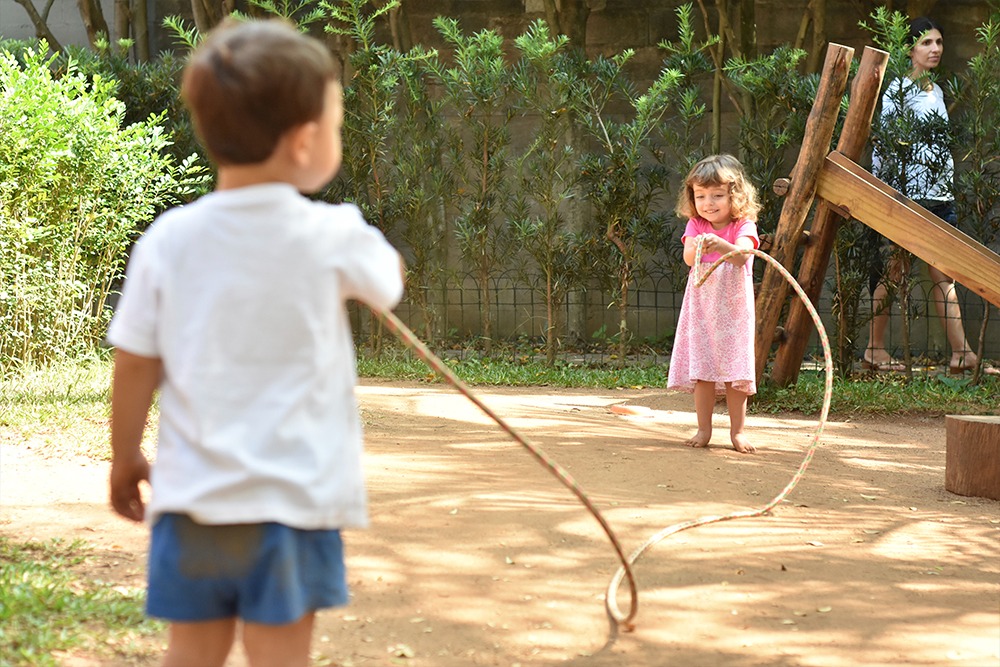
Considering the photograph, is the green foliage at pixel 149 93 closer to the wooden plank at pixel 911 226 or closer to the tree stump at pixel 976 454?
the wooden plank at pixel 911 226

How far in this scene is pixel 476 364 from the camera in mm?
9070

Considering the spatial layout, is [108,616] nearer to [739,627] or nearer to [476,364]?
[739,627]

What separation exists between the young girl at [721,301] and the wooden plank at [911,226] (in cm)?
103

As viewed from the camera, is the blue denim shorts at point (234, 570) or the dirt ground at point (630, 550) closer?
the blue denim shorts at point (234, 570)

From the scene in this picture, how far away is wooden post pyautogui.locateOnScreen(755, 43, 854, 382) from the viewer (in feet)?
22.4

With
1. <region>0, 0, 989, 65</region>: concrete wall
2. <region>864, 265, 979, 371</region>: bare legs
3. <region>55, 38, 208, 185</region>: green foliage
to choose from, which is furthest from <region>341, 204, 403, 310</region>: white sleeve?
<region>0, 0, 989, 65</region>: concrete wall

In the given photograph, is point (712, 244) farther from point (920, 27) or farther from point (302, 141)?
point (920, 27)

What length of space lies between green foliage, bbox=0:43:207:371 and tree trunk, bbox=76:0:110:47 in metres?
3.07

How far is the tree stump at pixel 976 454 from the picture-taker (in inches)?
200

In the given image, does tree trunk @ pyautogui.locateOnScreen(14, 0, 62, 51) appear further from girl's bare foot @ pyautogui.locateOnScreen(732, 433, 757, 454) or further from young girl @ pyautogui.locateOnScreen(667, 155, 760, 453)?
girl's bare foot @ pyautogui.locateOnScreen(732, 433, 757, 454)

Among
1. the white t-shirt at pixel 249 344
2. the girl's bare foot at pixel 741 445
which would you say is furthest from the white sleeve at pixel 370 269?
the girl's bare foot at pixel 741 445

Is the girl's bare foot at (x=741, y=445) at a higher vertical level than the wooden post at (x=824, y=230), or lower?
lower

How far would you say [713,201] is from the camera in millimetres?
5809

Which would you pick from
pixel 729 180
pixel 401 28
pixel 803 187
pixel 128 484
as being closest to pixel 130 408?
pixel 128 484
